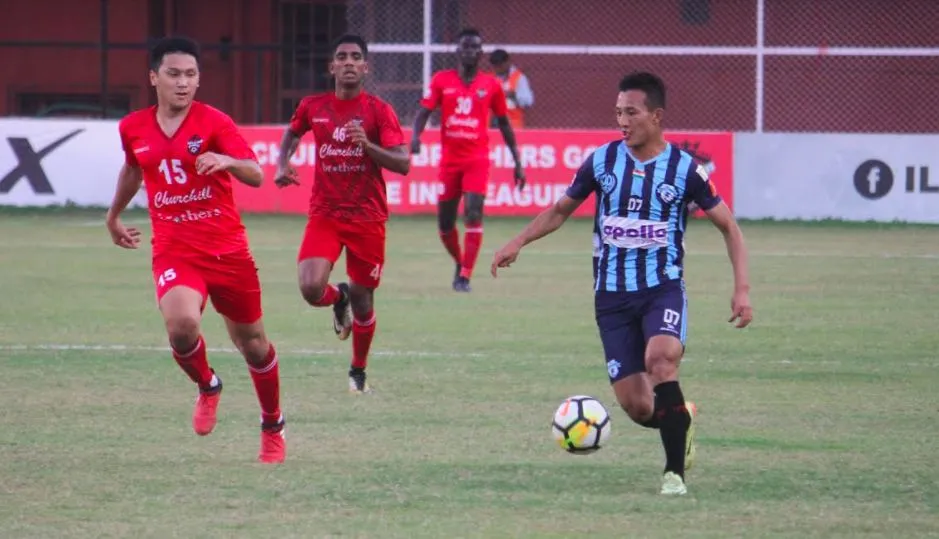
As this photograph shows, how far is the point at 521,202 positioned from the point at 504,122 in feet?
24.8

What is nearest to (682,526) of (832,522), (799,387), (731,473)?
(832,522)

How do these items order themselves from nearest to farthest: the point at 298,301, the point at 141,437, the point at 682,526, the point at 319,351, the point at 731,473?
1. the point at 682,526
2. the point at 731,473
3. the point at 141,437
4. the point at 319,351
5. the point at 298,301

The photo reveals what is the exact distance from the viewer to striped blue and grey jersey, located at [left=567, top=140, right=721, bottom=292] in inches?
312

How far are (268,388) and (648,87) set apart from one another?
2.28 m

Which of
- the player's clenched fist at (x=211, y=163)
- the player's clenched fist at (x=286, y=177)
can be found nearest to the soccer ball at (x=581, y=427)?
the player's clenched fist at (x=211, y=163)

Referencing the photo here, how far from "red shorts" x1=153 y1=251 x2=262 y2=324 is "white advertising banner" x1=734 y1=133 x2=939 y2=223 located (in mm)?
16743

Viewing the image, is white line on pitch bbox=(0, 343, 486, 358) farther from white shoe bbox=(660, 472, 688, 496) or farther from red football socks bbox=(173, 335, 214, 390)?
white shoe bbox=(660, 472, 688, 496)

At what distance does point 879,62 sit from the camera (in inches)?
1155

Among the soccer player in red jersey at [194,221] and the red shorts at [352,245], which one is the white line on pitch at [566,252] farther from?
the soccer player in red jersey at [194,221]

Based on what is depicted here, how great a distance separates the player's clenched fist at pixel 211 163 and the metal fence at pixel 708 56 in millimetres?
20567

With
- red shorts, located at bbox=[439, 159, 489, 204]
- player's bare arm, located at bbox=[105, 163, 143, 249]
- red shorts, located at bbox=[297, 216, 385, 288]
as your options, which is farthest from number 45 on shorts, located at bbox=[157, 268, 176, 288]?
red shorts, located at bbox=[439, 159, 489, 204]

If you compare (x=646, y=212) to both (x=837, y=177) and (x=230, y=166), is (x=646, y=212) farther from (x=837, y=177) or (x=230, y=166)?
(x=837, y=177)

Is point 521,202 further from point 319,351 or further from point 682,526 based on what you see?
point 682,526

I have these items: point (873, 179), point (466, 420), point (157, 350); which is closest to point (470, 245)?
point (157, 350)
